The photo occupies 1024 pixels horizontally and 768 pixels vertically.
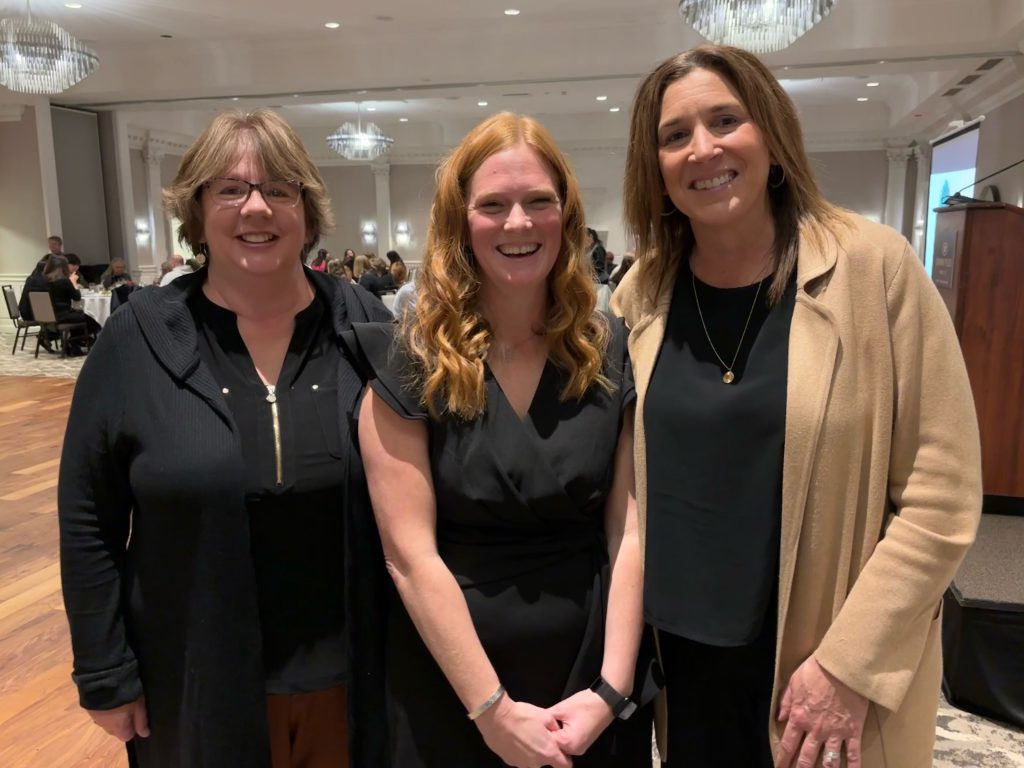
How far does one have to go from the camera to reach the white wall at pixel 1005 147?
9766 mm

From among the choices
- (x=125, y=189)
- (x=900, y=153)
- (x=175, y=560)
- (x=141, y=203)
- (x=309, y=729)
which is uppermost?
(x=900, y=153)

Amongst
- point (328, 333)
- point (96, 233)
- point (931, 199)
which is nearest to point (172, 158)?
point (96, 233)

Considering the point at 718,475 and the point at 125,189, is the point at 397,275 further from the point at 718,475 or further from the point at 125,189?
the point at 718,475

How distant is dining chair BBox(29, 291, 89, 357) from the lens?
406 inches

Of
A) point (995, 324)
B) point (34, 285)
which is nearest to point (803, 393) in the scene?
point (995, 324)

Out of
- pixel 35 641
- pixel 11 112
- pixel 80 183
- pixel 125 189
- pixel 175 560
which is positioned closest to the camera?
pixel 175 560

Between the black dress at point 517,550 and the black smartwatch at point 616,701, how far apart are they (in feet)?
0.15

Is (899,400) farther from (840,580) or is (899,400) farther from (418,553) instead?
(418,553)

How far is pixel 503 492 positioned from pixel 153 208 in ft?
52.6

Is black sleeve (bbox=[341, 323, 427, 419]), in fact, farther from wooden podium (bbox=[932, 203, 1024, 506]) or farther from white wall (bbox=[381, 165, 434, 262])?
white wall (bbox=[381, 165, 434, 262])

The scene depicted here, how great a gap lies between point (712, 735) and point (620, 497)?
1.54ft

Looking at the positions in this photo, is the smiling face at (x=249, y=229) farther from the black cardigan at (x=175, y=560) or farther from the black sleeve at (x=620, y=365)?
the black sleeve at (x=620, y=365)

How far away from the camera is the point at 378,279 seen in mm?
9453

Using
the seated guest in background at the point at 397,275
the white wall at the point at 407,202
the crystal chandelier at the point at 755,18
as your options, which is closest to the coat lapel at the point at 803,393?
the crystal chandelier at the point at 755,18
